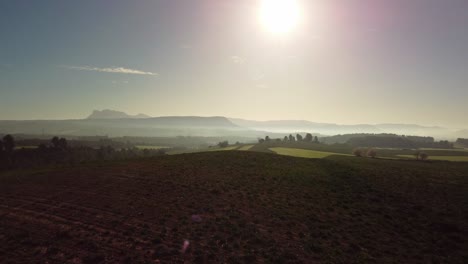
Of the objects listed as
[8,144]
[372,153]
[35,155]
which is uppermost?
[372,153]

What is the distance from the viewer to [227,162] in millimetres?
45688

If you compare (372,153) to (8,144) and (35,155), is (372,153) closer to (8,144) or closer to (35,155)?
(35,155)

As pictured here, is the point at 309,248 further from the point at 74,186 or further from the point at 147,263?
the point at 74,186

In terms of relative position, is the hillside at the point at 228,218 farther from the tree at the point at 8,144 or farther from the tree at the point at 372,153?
the tree at the point at 8,144

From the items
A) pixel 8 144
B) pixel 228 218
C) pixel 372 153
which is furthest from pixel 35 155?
pixel 372 153

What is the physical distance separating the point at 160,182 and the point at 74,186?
10.0 metres

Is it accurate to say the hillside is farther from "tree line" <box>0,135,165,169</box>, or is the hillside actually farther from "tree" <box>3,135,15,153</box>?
"tree" <box>3,135,15,153</box>

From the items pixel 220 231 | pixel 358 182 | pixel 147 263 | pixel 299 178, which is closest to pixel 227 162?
pixel 299 178

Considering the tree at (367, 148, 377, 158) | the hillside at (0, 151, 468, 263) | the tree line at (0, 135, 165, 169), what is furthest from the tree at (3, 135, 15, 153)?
the tree at (367, 148, 377, 158)

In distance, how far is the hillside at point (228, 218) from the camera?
15.2m

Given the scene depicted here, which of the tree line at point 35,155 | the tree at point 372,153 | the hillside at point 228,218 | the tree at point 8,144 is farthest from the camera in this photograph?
the tree at point 8,144

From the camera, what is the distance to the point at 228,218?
20.6 metres

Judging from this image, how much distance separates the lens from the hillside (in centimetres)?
1523

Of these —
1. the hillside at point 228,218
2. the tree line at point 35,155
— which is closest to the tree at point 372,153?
the hillside at point 228,218
